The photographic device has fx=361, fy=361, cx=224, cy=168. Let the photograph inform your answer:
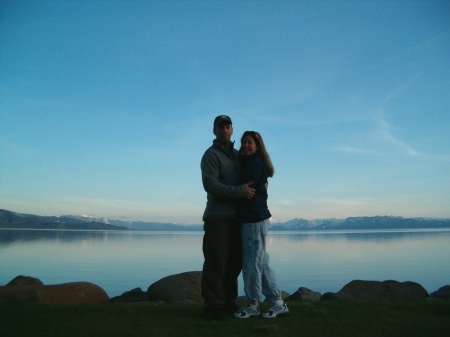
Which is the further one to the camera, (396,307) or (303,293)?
(303,293)

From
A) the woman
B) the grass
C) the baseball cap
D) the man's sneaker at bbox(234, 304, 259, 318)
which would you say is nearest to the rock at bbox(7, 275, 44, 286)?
the grass

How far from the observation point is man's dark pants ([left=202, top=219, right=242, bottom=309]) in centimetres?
543

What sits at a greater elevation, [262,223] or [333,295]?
[262,223]

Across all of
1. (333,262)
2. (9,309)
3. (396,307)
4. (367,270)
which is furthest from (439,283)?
(9,309)

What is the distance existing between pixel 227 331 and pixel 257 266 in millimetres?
1093

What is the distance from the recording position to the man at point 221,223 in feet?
17.8

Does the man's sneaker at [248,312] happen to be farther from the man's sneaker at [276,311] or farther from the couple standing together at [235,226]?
the man's sneaker at [276,311]

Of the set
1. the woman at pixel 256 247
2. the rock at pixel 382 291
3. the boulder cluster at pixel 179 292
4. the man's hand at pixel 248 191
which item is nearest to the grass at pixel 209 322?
the woman at pixel 256 247

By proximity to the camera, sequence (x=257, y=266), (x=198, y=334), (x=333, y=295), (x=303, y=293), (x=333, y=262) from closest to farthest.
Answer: (x=198, y=334) < (x=257, y=266) < (x=333, y=295) < (x=303, y=293) < (x=333, y=262)

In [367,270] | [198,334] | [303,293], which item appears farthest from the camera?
[367,270]

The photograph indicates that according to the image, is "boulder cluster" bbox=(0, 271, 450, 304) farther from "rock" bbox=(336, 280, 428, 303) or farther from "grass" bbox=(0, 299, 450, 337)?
"grass" bbox=(0, 299, 450, 337)

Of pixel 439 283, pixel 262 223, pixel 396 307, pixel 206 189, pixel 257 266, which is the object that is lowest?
pixel 439 283

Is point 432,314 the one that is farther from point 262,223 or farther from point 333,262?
point 333,262

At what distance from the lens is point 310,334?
455cm
